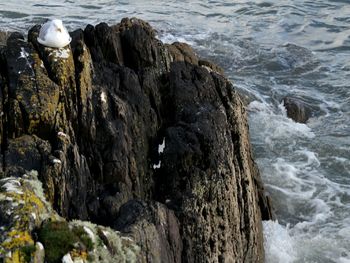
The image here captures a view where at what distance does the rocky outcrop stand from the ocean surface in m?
2.98

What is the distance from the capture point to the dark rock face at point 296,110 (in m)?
21.3

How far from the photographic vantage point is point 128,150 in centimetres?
1051

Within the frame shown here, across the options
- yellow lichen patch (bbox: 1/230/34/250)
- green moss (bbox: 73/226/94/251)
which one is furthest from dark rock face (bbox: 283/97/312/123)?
yellow lichen patch (bbox: 1/230/34/250)

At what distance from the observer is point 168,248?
9008 mm

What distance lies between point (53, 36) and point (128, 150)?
94.5 inches

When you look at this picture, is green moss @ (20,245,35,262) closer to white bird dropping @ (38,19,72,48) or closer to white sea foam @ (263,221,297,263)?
white bird dropping @ (38,19,72,48)

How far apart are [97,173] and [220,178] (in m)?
2.26

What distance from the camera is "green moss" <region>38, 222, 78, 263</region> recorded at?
6.68 meters

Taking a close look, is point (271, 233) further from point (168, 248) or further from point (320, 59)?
point (320, 59)

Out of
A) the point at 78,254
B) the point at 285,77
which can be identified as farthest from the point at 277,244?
the point at 285,77

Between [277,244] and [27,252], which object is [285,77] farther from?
[27,252]

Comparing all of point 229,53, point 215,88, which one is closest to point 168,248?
point 215,88

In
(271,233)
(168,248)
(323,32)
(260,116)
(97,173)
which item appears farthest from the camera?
(323,32)

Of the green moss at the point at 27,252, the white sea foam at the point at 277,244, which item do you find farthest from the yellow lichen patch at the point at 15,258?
the white sea foam at the point at 277,244
